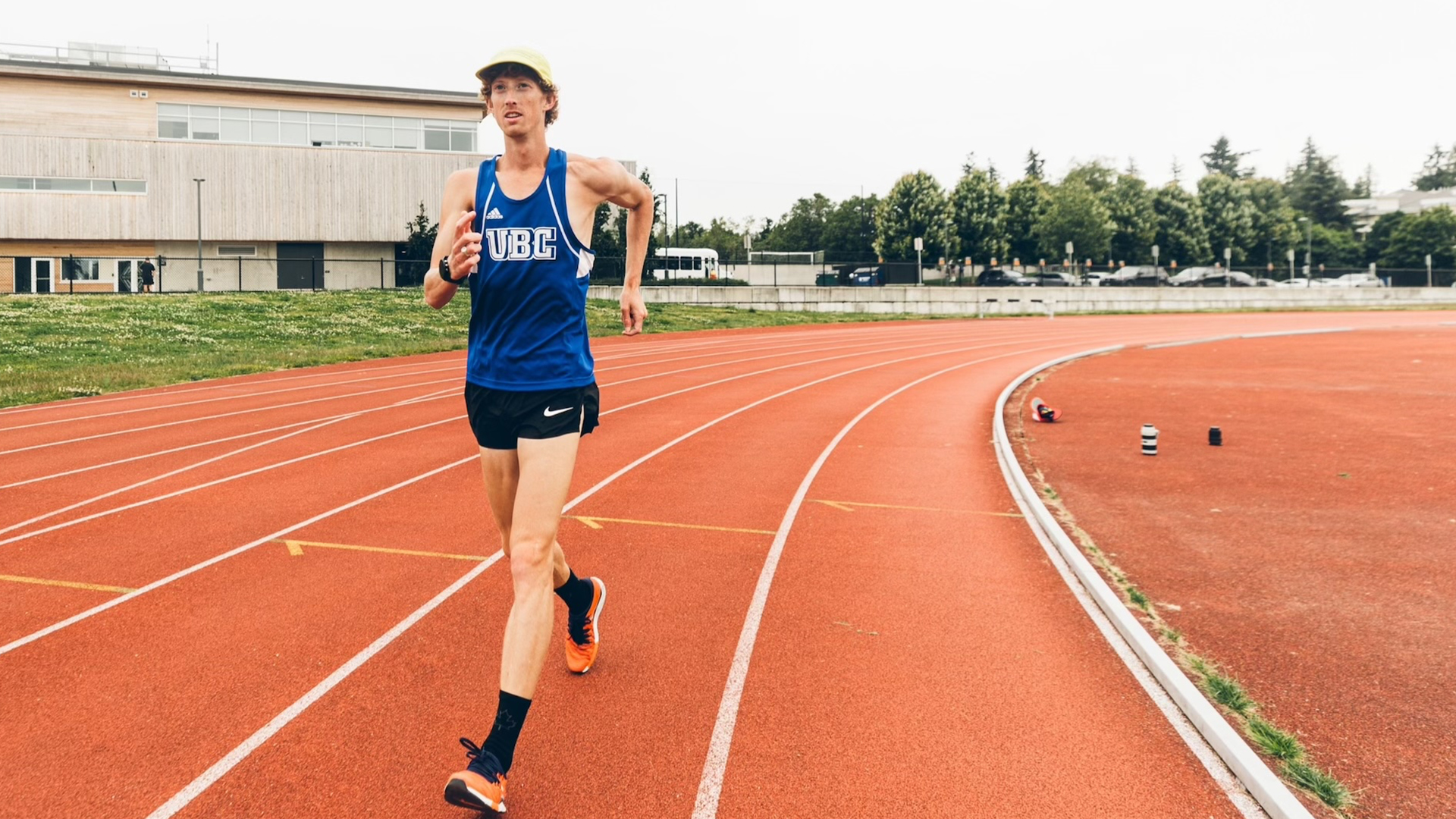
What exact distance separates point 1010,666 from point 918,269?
4371 cm

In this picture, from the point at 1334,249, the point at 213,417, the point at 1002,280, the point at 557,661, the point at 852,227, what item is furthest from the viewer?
the point at 852,227

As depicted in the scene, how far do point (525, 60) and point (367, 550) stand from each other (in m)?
3.95

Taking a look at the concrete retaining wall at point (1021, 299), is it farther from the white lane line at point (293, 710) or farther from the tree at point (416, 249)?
the white lane line at point (293, 710)

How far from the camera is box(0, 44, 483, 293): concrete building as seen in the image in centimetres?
3950

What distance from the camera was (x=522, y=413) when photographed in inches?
129

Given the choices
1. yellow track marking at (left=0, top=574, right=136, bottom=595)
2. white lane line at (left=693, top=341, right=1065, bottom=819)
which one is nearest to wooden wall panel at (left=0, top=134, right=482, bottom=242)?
white lane line at (left=693, top=341, right=1065, bottom=819)

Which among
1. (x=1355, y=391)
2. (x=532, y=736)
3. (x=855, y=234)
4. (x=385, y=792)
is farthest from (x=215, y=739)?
(x=855, y=234)

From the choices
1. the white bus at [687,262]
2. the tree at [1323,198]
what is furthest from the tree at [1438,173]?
the white bus at [687,262]

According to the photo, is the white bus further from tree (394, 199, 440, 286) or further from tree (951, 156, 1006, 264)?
tree (951, 156, 1006, 264)

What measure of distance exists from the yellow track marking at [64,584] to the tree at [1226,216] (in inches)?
3078

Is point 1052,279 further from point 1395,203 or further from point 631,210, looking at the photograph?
point 1395,203

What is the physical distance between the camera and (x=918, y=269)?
46469 mm

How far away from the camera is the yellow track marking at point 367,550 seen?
5.95 meters

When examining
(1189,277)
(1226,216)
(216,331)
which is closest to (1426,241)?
(1226,216)
